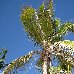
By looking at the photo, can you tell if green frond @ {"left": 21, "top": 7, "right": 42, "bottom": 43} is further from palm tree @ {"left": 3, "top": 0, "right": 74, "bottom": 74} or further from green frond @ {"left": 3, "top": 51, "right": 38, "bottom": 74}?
green frond @ {"left": 3, "top": 51, "right": 38, "bottom": 74}

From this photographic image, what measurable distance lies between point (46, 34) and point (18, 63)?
2885 millimetres

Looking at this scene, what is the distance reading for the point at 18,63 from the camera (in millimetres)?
21312

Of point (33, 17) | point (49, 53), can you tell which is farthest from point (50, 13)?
point (49, 53)

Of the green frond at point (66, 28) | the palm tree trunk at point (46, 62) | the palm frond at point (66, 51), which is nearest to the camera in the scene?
the palm frond at point (66, 51)

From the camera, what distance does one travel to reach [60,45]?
65.9 feet

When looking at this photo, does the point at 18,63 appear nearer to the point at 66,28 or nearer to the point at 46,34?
the point at 46,34

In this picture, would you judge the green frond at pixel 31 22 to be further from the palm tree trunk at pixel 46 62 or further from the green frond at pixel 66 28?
the green frond at pixel 66 28

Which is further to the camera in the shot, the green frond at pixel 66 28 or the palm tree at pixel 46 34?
the green frond at pixel 66 28

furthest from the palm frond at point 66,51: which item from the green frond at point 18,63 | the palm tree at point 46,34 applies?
the green frond at point 18,63

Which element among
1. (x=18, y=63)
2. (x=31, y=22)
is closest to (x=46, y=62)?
(x=18, y=63)

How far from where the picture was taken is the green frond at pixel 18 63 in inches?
830

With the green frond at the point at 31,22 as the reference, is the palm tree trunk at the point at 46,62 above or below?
below

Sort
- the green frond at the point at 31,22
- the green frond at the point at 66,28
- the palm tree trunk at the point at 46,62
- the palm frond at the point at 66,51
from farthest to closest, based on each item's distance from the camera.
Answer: the green frond at the point at 66,28, the green frond at the point at 31,22, the palm tree trunk at the point at 46,62, the palm frond at the point at 66,51

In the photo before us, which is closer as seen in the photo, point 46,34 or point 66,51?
point 66,51
